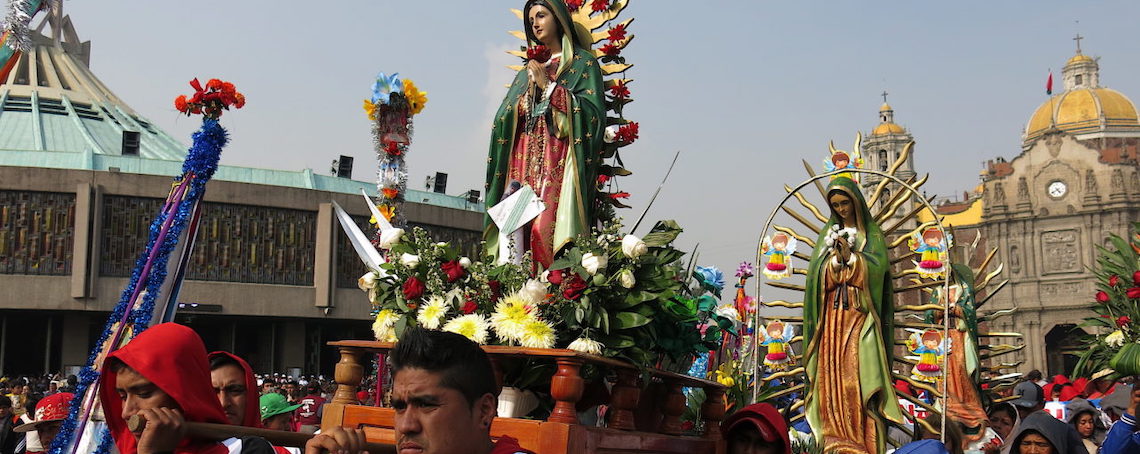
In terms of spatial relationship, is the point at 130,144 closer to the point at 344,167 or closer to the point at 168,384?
the point at 344,167

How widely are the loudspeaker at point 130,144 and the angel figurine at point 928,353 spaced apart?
1411 inches

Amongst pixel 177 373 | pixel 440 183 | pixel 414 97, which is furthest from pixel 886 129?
pixel 177 373

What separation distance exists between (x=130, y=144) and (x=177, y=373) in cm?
4072

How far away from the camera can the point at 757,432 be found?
5.51m

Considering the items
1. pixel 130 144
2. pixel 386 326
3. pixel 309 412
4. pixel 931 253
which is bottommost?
pixel 309 412

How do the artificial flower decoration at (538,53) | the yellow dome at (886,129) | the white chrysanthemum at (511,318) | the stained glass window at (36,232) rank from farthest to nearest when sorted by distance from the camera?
the yellow dome at (886,129), the stained glass window at (36,232), the artificial flower decoration at (538,53), the white chrysanthemum at (511,318)

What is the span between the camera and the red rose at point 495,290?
598 centimetres

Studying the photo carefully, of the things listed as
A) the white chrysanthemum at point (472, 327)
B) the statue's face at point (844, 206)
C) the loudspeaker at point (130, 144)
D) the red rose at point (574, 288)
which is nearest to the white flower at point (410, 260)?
the white chrysanthemum at point (472, 327)

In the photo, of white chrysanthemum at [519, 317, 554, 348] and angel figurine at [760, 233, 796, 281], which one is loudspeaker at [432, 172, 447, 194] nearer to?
angel figurine at [760, 233, 796, 281]

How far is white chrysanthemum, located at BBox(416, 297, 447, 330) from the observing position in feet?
19.1

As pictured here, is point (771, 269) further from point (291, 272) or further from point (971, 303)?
point (291, 272)

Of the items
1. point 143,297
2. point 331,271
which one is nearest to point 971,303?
point 143,297

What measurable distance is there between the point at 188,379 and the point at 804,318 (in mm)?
7791

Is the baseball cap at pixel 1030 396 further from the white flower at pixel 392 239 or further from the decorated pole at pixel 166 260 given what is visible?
the decorated pole at pixel 166 260
